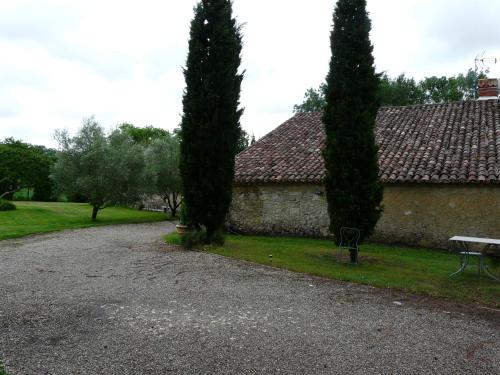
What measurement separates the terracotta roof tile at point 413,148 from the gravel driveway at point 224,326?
7107mm

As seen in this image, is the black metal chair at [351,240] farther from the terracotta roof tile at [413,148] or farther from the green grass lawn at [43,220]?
the green grass lawn at [43,220]

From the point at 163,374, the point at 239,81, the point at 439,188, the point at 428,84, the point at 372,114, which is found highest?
the point at 428,84

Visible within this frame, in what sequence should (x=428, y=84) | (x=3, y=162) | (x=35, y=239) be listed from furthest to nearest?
(x=428, y=84), (x=3, y=162), (x=35, y=239)

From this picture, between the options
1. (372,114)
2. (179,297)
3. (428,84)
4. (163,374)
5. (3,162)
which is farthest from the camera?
(428,84)

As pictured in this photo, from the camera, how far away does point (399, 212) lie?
13703 mm

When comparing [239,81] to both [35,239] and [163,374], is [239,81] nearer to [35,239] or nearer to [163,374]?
[35,239]

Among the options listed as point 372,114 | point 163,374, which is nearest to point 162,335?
point 163,374

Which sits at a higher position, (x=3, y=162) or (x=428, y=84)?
(x=428, y=84)

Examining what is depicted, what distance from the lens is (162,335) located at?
4727 mm

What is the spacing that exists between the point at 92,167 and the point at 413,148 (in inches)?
606

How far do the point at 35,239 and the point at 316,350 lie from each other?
1237 cm

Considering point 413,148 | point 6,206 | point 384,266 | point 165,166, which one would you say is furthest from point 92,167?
point 384,266

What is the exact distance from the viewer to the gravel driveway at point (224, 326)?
4.05m

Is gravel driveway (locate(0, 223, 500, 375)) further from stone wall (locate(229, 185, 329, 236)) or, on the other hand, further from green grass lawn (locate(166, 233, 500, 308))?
stone wall (locate(229, 185, 329, 236))
